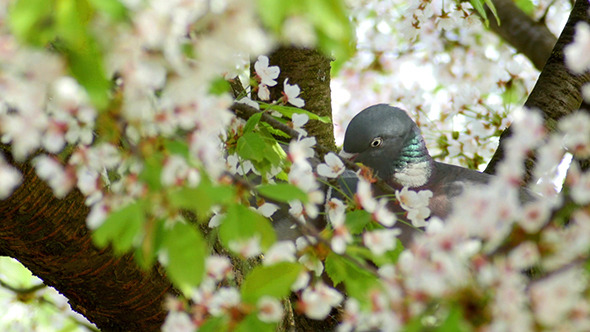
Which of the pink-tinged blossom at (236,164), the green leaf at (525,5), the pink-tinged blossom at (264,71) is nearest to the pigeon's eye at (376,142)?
the pink-tinged blossom at (264,71)

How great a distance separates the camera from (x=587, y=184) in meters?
0.71

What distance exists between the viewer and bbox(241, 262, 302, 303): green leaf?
32.4 inches

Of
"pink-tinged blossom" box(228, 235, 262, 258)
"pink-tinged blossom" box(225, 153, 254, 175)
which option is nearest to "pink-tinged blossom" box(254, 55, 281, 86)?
"pink-tinged blossom" box(225, 153, 254, 175)

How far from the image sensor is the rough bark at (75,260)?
146cm

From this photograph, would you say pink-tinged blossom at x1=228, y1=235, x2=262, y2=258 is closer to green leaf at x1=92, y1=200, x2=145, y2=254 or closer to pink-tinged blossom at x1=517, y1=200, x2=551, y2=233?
green leaf at x1=92, y1=200, x2=145, y2=254

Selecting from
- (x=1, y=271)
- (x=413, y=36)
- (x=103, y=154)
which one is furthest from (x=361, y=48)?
(x=103, y=154)

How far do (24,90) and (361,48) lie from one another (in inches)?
122

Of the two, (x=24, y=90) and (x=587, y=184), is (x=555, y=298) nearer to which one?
(x=587, y=184)

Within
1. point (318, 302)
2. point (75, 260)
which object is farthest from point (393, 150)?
point (318, 302)

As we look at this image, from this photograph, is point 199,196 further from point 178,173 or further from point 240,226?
point 240,226

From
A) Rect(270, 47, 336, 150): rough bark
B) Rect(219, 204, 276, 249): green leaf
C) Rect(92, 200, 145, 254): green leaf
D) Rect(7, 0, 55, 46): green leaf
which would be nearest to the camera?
Rect(7, 0, 55, 46): green leaf

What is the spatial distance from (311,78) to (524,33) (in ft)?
3.45

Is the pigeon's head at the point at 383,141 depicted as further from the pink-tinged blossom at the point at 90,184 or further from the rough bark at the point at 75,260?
the pink-tinged blossom at the point at 90,184

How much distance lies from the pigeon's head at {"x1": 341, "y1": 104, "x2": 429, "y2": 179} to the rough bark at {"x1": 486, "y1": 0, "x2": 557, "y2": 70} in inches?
38.0
